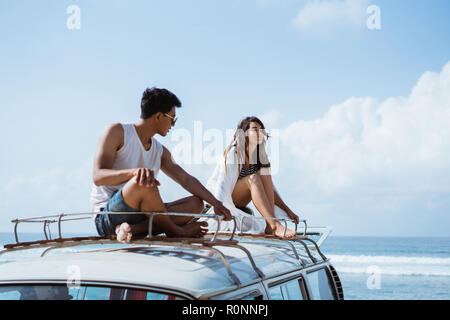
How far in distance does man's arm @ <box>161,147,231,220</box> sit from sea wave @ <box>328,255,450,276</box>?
2543cm

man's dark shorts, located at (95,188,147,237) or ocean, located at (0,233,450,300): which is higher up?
man's dark shorts, located at (95,188,147,237)

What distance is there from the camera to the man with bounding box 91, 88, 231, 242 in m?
3.62

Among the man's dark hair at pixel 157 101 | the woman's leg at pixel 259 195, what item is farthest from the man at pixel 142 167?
the woman's leg at pixel 259 195

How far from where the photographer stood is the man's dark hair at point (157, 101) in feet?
14.0

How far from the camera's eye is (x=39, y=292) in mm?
2867

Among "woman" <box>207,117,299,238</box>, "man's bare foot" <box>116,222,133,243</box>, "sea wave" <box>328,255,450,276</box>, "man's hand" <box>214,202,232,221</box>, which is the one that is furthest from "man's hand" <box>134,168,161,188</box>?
"sea wave" <box>328,255,450,276</box>

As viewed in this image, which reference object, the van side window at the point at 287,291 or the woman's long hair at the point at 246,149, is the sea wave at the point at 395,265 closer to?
the woman's long hair at the point at 246,149

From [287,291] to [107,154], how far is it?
1.80 meters

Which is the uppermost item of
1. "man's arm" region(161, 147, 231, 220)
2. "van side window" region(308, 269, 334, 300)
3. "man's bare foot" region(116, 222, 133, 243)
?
"man's arm" region(161, 147, 231, 220)

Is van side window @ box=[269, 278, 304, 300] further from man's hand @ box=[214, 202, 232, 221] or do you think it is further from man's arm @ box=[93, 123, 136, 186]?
man's arm @ box=[93, 123, 136, 186]

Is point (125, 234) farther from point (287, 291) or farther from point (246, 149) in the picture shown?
point (246, 149)
